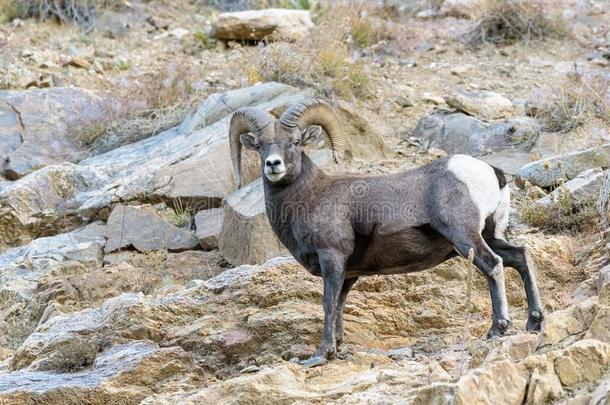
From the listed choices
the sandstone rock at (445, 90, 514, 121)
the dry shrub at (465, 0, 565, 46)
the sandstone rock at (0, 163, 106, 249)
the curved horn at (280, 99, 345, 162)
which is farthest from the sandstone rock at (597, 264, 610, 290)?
the dry shrub at (465, 0, 565, 46)

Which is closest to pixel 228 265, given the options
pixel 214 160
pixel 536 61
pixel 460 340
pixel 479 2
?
pixel 214 160

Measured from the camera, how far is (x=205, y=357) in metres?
9.14

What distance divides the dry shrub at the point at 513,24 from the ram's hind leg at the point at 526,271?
11366 millimetres

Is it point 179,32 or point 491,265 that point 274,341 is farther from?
point 179,32

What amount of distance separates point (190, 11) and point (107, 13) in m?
1.78

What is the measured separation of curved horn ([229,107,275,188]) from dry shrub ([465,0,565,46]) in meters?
10.7

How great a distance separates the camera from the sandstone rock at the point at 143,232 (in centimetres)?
1388

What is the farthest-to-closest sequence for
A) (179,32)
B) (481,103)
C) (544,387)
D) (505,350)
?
(179,32), (481,103), (505,350), (544,387)

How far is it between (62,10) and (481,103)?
9.44 meters

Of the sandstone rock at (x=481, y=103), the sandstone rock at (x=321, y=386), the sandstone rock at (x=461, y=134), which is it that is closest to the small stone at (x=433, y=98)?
the sandstone rock at (x=481, y=103)

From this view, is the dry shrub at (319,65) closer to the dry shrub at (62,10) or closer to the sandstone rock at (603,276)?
the dry shrub at (62,10)

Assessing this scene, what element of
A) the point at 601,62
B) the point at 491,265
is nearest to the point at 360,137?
the point at 601,62

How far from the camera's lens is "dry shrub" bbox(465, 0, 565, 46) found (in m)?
19.8

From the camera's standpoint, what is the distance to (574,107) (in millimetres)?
15656
